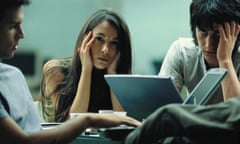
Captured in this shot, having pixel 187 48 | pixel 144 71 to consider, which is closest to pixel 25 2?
pixel 187 48

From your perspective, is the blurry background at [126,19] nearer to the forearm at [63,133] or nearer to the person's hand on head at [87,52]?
the person's hand on head at [87,52]

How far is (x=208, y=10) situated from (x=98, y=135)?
814 mm

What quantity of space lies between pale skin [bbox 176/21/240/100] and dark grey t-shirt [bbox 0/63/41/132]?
2.68ft

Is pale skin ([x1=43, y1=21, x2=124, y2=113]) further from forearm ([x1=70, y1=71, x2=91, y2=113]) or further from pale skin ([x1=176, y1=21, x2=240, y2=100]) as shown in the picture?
pale skin ([x1=176, y1=21, x2=240, y2=100])

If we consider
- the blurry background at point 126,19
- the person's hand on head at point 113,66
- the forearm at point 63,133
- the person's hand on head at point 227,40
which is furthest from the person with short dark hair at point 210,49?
the forearm at point 63,133

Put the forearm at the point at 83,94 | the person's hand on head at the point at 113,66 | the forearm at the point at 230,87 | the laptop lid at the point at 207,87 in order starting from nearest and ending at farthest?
the laptop lid at the point at 207,87 → the forearm at the point at 230,87 → the forearm at the point at 83,94 → the person's hand on head at the point at 113,66

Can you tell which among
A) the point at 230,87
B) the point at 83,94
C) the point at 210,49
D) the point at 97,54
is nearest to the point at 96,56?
the point at 97,54

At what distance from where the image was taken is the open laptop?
1330 mm

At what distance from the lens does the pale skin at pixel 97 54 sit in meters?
2.06

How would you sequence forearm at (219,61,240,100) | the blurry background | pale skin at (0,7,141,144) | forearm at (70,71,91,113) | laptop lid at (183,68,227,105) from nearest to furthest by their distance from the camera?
pale skin at (0,7,141,144) < laptop lid at (183,68,227,105) < forearm at (219,61,240,100) < forearm at (70,71,91,113) < the blurry background

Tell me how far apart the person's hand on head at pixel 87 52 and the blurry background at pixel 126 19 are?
61 cm

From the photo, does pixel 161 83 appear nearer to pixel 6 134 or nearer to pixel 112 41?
pixel 6 134

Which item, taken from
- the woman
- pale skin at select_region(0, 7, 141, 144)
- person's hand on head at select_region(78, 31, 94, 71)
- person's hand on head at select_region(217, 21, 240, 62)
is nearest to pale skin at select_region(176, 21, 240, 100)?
person's hand on head at select_region(217, 21, 240, 62)

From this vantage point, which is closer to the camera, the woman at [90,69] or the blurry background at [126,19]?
the woman at [90,69]
